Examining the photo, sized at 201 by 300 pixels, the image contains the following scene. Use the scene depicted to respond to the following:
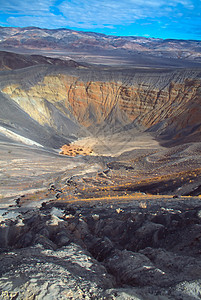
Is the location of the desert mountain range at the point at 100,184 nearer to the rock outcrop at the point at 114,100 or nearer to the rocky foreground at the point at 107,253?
the rocky foreground at the point at 107,253

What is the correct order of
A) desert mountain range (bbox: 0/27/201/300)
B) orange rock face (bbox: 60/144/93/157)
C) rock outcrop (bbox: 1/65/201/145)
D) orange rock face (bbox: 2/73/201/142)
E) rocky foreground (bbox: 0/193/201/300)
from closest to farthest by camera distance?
rocky foreground (bbox: 0/193/201/300), desert mountain range (bbox: 0/27/201/300), orange rock face (bbox: 60/144/93/157), rock outcrop (bbox: 1/65/201/145), orange rock face (bbox: 2/73/201/142)

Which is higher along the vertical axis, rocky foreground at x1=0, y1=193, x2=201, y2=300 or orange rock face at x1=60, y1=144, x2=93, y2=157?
rocky foreground at x1=0, y1=193, x2=201, y2=300

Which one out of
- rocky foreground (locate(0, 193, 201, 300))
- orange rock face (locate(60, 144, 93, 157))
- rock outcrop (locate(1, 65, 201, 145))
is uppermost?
rock outcrop (locate(1, 65, 201, 145))

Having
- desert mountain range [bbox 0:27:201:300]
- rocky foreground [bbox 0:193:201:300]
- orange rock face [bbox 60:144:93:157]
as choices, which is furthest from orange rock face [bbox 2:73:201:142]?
Result: rocky foreground [bbox 0:193:201:300]

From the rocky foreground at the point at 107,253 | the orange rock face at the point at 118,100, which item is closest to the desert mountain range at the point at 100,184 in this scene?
the rocky foreground at the point at 107,253

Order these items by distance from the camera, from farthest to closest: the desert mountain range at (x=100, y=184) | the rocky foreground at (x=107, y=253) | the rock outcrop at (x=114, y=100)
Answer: the rock outcrop at (x=114, y=100) < the desert mountain range at (x=100, y=184) < the rocky foreground at (x=107, y=253)

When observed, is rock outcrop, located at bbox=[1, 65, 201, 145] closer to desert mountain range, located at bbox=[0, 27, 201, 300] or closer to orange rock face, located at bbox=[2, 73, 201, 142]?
orange rock face, located at bbox=[2, 73, 201, 142]

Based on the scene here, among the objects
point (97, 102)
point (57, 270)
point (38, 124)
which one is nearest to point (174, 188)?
point (57, 270)
